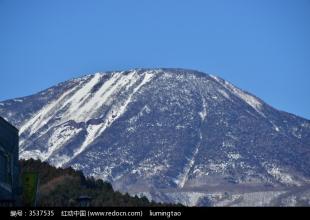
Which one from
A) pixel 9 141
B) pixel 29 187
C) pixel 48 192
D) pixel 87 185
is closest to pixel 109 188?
Answer: pixel 87 185

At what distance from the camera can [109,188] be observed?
88312mm
